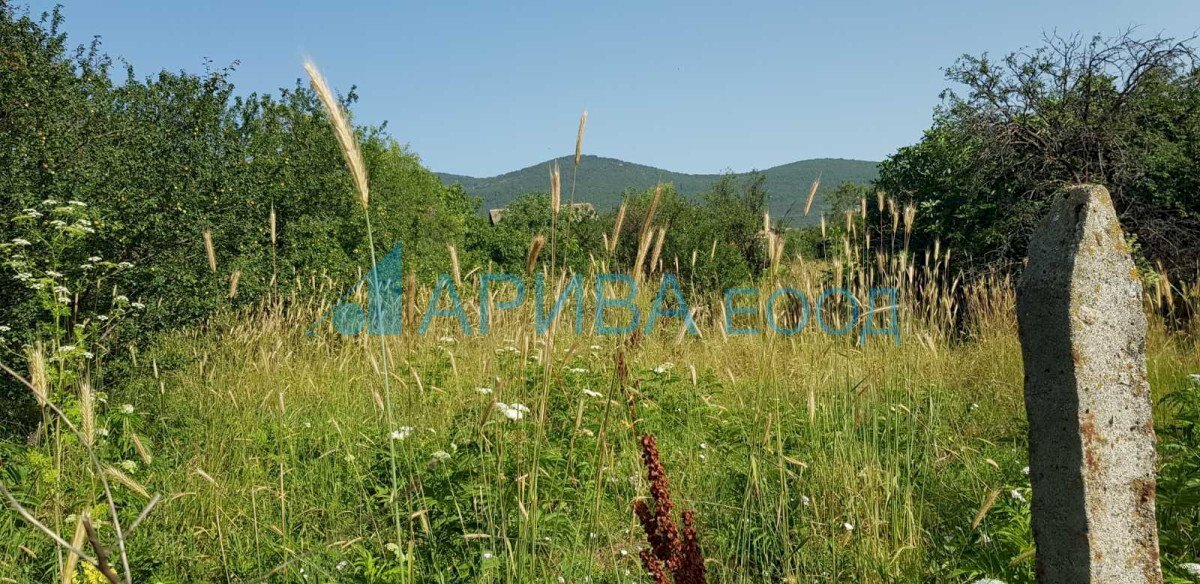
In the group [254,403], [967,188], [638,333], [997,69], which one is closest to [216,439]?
[254,403]

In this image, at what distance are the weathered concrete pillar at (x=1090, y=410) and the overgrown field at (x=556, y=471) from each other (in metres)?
0.45

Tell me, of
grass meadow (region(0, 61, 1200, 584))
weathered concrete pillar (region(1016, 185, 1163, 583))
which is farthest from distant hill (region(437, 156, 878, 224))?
weathered concrete pillar (region(1016, 185, 1163, 583))

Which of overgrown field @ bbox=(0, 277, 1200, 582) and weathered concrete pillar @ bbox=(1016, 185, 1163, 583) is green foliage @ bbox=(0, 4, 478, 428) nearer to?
overgrown field @ bbox=(0, 277, 1200, 582)

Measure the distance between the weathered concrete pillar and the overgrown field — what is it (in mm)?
450

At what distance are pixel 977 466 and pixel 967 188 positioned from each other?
18.6 feet

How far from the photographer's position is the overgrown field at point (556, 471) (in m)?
2.51

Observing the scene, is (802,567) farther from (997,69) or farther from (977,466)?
(997,69)

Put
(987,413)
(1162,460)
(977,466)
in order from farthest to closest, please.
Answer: (987,413), (977,466), (1162,460)

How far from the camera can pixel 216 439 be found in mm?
4285

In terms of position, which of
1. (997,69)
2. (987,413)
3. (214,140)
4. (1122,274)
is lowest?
(987,413)

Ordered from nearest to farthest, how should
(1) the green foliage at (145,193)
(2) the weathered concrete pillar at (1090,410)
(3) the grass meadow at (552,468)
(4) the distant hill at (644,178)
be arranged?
(2) the weathered concrete pillar at (1090,410) → (3) the grass meadow at (552,468) → (1) the green foliage at (145,193) → (4) the distant hill at (644,178)

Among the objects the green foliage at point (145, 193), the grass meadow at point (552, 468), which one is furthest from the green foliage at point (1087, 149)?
the green foliage at point (145, 193)

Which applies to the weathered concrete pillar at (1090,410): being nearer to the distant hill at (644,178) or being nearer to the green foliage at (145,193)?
the green foliage at (145,193)

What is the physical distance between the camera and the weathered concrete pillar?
151 cm
